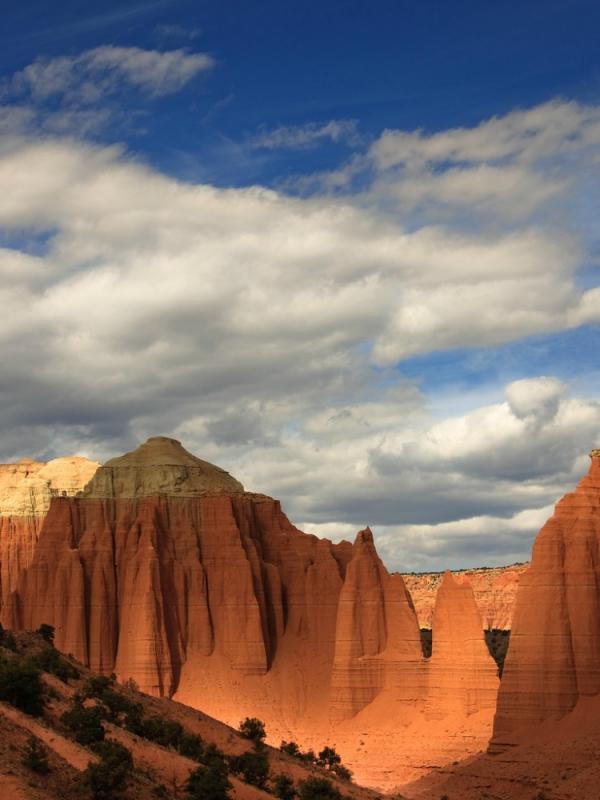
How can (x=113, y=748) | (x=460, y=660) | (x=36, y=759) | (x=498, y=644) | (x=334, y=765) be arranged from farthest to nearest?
1. (x=498, y=644)
2. (x=460, y=660)
3. (x=334, y=765)
4. (x=113, y=748)
5. (x=36, y=759)

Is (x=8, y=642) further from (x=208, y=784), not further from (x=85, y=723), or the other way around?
(x=208, y=784)

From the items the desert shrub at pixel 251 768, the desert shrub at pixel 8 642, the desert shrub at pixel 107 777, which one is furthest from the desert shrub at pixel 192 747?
the desert shrub at pixel 107 777

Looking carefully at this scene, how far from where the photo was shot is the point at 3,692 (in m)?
50.1

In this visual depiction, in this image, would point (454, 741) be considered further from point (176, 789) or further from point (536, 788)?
point (176, 789)

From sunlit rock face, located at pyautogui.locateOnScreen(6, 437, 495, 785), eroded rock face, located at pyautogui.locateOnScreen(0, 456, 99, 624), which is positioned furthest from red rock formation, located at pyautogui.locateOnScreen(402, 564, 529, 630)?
eroded rock face, located at pyautogui.locateOnScreen(0, 456, 99, 624)

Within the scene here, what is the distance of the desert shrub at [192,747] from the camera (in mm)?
55438

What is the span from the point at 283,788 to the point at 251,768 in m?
1.53

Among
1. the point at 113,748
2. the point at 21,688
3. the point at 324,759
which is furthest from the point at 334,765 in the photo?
the point at 113,748

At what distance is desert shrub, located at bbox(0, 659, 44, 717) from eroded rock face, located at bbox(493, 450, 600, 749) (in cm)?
2973

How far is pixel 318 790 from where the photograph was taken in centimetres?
5475

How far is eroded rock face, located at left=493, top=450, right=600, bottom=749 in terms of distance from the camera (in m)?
71.9

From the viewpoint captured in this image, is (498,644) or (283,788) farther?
(498,644)

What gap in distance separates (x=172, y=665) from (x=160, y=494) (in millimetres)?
14307

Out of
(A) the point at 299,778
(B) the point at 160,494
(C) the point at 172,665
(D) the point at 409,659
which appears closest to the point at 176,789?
(A) the point at 299,778
